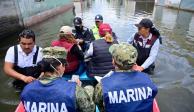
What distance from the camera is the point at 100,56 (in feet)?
18.3

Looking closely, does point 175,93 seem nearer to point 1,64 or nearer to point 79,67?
point 79,67

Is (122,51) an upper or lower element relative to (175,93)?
upper

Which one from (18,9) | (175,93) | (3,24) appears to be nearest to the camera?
(175,93)

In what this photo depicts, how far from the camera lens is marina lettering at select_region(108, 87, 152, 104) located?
3.16 metres

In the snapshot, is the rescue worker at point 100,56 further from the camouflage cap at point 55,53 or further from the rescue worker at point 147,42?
the camouflage cap at point 55,53

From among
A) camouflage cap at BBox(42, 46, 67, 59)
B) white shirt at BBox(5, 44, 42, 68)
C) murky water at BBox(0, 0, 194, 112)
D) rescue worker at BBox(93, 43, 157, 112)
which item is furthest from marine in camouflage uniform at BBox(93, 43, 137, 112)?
murky water at BBox(0, 0, 194, 112)

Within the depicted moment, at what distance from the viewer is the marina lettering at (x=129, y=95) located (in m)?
3.16

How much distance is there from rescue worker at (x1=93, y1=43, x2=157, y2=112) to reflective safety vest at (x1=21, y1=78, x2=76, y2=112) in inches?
17.9

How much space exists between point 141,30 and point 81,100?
327 centimetres

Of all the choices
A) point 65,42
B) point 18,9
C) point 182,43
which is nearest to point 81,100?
point 65,42

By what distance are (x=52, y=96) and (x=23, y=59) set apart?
7.04 ft

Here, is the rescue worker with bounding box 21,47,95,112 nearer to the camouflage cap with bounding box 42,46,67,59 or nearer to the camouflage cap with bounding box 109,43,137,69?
the camouflage cap with bounding box 42,46,67,59

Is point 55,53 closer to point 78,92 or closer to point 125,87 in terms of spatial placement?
point 78,92

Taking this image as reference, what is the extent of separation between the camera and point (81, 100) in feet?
10.2
